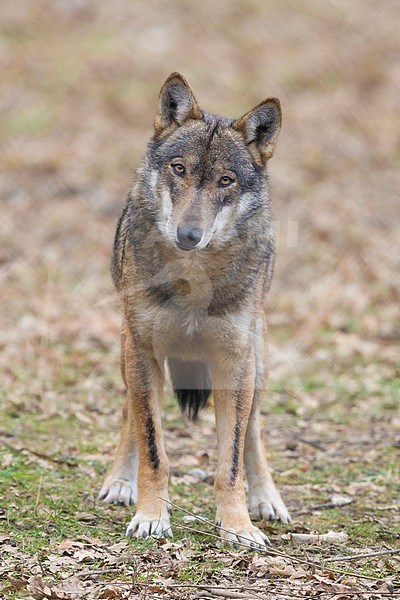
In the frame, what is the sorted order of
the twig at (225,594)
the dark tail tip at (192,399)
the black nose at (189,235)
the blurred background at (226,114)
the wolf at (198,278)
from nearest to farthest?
the twig at (225,594)
the black nose at (189,235)
the wolf at (198,278)
the dark tail tip at (192,399)
the blurred background at (226,114)

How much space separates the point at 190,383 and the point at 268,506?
1004mm

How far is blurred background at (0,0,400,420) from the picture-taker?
34.0 ft

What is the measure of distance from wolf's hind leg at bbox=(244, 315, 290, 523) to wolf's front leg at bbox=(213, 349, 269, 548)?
57 cm

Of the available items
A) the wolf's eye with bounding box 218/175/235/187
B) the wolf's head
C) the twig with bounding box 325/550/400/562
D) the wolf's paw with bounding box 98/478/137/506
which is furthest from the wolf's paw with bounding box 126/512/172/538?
the wolf's eye with bounding box 218/175/235/187

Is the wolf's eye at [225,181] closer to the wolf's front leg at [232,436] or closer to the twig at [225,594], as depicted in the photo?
the wolf's front leg at [232,436]

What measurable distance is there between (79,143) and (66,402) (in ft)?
33.3

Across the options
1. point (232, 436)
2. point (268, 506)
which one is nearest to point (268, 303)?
point (268, 506)

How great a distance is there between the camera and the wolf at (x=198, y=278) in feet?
17.8

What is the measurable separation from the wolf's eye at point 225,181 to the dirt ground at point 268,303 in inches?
81.9

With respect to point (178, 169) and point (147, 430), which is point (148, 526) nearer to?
point (147, 430)

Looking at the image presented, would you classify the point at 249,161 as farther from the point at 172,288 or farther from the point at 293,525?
A: the point at 293,525

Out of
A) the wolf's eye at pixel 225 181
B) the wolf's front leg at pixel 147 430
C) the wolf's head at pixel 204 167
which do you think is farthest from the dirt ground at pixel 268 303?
the wolf's eye at pixel 225 181

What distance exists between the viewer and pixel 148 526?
5305 millimetres

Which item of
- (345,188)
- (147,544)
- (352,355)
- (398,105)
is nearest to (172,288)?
(147,544)
